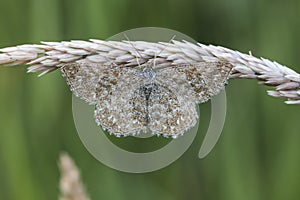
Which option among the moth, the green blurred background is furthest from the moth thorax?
the green blurred background

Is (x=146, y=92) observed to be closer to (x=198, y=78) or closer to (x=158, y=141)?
(x=198, y=78)

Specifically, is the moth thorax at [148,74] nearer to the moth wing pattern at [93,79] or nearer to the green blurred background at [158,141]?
the moth wing pattern at [93,79]

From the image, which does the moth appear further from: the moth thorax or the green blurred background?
the green blurred background

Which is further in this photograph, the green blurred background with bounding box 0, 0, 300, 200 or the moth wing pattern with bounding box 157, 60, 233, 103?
the green blurred background with bounding box 0, 0, 300, 200

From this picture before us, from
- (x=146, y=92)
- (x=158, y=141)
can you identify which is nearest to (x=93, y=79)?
(x=146, y=92)

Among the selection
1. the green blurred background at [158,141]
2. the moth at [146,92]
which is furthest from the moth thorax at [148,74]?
the green blurred background at [158,141]

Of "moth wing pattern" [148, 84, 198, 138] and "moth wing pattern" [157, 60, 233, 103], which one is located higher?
"moth wing pattern" [157, 60, 233, 103]

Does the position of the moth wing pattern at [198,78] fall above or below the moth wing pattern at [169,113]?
above

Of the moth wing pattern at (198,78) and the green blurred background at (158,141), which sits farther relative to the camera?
the green blurred background at (158,141)
